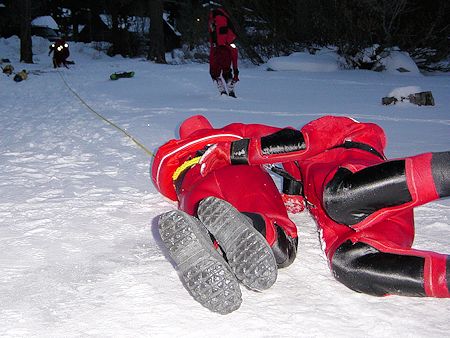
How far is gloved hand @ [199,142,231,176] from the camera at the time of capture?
219 centimetres

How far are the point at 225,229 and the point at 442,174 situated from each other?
689 mm

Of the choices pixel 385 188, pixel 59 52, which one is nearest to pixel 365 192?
pixel 385 188

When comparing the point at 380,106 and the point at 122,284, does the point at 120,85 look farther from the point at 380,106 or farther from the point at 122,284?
the point at 122,284

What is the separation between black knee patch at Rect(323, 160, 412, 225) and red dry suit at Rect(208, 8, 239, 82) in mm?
6032

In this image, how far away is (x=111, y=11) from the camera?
26297 mm

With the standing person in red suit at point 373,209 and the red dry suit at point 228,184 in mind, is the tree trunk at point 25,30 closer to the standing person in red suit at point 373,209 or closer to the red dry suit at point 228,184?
the red dry suit at point 228,184

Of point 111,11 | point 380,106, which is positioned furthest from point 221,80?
point 111,11

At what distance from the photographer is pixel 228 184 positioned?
2.07 metres

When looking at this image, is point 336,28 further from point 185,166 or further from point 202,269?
point 202,269

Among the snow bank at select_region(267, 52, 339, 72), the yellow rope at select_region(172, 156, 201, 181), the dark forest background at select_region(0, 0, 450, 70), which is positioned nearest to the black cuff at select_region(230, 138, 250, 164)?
the yellow rope at select_region(172, 156, 201, 181)

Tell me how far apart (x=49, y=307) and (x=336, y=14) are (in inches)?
481

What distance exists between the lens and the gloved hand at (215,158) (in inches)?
86.3

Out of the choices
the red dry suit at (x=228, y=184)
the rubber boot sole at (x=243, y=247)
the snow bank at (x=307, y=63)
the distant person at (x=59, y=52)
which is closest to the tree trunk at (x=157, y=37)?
the distant person at (x=59, y=52)

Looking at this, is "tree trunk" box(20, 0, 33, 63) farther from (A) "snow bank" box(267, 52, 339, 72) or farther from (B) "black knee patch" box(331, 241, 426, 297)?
(B) "black knee patch" box(331, 241, 426, 297)
